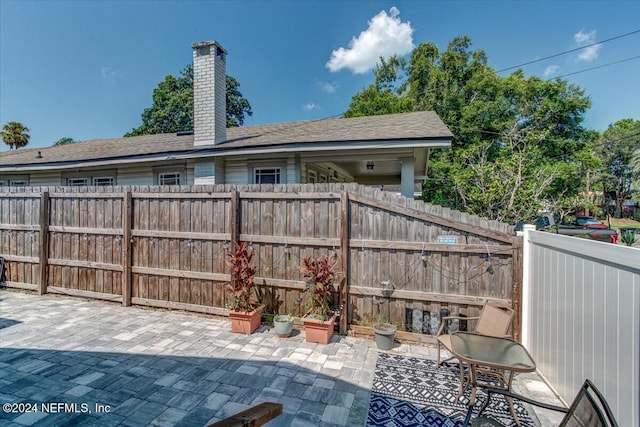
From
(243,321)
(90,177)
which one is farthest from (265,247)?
(90,177)

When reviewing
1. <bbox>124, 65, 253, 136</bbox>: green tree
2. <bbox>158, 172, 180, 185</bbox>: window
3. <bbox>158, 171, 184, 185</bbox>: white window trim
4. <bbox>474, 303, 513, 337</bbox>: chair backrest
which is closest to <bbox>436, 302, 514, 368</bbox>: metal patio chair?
<bbox>474, 303, 513, 337</bbox>: chair backrest

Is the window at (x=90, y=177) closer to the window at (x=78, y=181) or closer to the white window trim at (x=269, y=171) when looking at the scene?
the window at (x=78, y=181)

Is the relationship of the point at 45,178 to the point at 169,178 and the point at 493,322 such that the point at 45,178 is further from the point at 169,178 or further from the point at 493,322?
the point at 493,322

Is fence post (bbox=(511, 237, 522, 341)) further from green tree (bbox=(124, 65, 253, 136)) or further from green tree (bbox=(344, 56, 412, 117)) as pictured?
green tree (bbox=(124, 65, 253, 136))

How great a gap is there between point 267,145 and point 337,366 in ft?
15.0

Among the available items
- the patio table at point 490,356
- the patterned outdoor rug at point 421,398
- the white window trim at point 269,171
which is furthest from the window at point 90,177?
the patio table at point 490,356

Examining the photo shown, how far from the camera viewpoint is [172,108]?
88.4 feet

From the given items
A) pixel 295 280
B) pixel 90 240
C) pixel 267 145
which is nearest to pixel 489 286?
pixel 295 280

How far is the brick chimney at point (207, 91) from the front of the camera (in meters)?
6.87

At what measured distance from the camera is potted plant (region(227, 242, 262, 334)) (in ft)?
14.9

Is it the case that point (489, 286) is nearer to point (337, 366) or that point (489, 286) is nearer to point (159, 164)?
point (337, 366)

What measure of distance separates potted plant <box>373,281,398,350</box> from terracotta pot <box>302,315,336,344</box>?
2.22 ft

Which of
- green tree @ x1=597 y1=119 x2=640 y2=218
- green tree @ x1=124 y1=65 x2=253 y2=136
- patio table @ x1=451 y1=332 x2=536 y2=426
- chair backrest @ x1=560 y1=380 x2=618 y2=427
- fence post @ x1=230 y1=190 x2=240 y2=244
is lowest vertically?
patio table @ x1=451 y1=332 x2=536 y2=426

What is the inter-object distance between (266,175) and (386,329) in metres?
4.49
